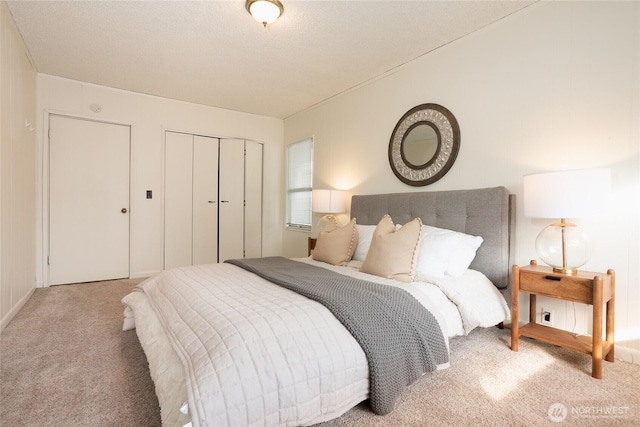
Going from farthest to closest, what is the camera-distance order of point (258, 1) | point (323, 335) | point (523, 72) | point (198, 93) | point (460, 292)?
point (198, 93)
point (523, 72)
point (258, 1)
point (460, 292)
point (323, 335)

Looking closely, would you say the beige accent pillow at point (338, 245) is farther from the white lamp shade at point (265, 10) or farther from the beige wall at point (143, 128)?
the beige wall at point (143, 128)

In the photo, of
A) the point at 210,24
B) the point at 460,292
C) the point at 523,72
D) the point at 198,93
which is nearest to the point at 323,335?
the point at 460,292

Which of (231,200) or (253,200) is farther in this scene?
(253,200)

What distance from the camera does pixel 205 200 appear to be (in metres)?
4.74

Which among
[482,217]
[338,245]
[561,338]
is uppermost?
[482,217]

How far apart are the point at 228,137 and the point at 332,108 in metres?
1.75

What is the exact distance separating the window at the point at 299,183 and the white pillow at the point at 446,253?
258 centimetres

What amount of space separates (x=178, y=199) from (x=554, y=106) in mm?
4424

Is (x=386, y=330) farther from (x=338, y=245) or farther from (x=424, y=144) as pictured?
(x=424, y=144)

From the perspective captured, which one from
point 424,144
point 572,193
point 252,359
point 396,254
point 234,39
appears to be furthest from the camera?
point 424,144

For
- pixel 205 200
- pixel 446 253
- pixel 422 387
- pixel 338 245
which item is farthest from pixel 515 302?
pixel 205 200

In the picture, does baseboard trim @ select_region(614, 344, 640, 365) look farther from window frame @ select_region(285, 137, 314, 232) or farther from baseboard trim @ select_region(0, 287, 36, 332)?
baseboard trim @ select_region(0, 287, 36, 332)

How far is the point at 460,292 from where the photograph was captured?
2.01 m

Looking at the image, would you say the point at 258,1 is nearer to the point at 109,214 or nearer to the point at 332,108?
the point at 332,108
